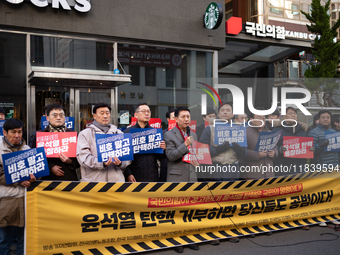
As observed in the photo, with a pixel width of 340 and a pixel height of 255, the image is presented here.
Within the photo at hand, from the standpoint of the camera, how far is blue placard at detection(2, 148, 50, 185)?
3797 millimetres

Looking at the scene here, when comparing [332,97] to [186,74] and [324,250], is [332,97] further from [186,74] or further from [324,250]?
[324,250]

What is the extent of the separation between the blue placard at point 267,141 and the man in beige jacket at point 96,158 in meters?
2.46

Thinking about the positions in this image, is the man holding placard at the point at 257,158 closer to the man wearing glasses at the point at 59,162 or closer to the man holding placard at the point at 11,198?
the man wearing glasses at the point at 59,162

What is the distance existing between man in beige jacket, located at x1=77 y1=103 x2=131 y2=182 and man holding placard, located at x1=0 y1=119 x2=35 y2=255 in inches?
30.6

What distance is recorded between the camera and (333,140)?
21.2 ft

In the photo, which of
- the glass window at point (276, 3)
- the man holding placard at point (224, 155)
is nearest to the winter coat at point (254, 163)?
the man holding placard at point (224, 155)

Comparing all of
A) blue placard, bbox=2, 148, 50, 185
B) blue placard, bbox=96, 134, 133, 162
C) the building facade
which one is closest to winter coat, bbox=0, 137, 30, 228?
blue placard, bbox=2, 148, 50, 185

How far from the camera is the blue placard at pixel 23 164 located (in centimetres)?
380

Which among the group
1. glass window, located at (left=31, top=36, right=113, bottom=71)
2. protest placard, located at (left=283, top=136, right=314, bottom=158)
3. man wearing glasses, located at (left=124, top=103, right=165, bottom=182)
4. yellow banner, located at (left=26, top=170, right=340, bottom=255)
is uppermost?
glass window, located at (left=31, top=36, right=113, bottom=71)

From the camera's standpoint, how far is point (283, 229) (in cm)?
544

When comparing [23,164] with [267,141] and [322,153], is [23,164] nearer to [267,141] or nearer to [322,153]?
[267,141]

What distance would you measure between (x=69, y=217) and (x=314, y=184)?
4249mm

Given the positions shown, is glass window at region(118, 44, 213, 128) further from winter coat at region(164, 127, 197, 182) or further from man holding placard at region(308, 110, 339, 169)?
winter coat at region(164, 127, 197, 182)

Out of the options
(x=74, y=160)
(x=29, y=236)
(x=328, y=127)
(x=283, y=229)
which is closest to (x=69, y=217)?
(x=29, y=236)
